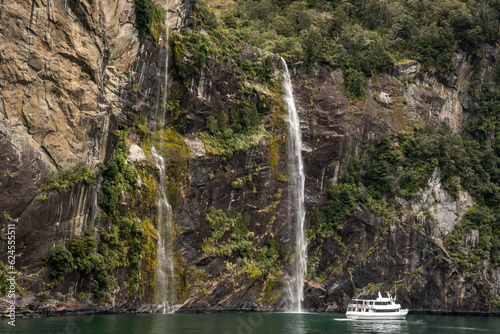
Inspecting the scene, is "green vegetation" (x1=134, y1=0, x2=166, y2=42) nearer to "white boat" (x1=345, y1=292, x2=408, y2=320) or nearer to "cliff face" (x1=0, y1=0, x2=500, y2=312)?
"cliff face" (x1=0, y1=0, x2=500, y2=312)

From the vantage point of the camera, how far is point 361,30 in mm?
65688

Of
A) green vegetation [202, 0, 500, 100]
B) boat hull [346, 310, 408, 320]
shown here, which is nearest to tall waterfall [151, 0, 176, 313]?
boat hull [346, 310, 408, 320]

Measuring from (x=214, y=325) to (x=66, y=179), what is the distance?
1357cm

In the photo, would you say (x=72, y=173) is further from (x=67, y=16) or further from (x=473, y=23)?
(x=473, y=23)

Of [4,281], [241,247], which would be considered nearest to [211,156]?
[241,247]

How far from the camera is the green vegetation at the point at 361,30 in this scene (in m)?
60.8

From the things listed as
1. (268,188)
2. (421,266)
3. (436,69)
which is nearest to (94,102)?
(268,188)

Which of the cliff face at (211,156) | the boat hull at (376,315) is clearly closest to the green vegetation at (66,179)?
the cliff face at (211,156)

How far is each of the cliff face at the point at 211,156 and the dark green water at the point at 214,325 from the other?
130 inches

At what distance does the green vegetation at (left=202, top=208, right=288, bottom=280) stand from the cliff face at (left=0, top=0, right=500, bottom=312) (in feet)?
0.49

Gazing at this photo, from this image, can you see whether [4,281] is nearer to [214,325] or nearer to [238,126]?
[214,325]

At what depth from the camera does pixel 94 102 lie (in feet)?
131

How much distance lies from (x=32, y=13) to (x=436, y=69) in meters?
44.9

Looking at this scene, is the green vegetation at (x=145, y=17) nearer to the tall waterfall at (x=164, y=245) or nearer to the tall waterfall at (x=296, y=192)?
the tall waterfall at (x=164, y=245)
